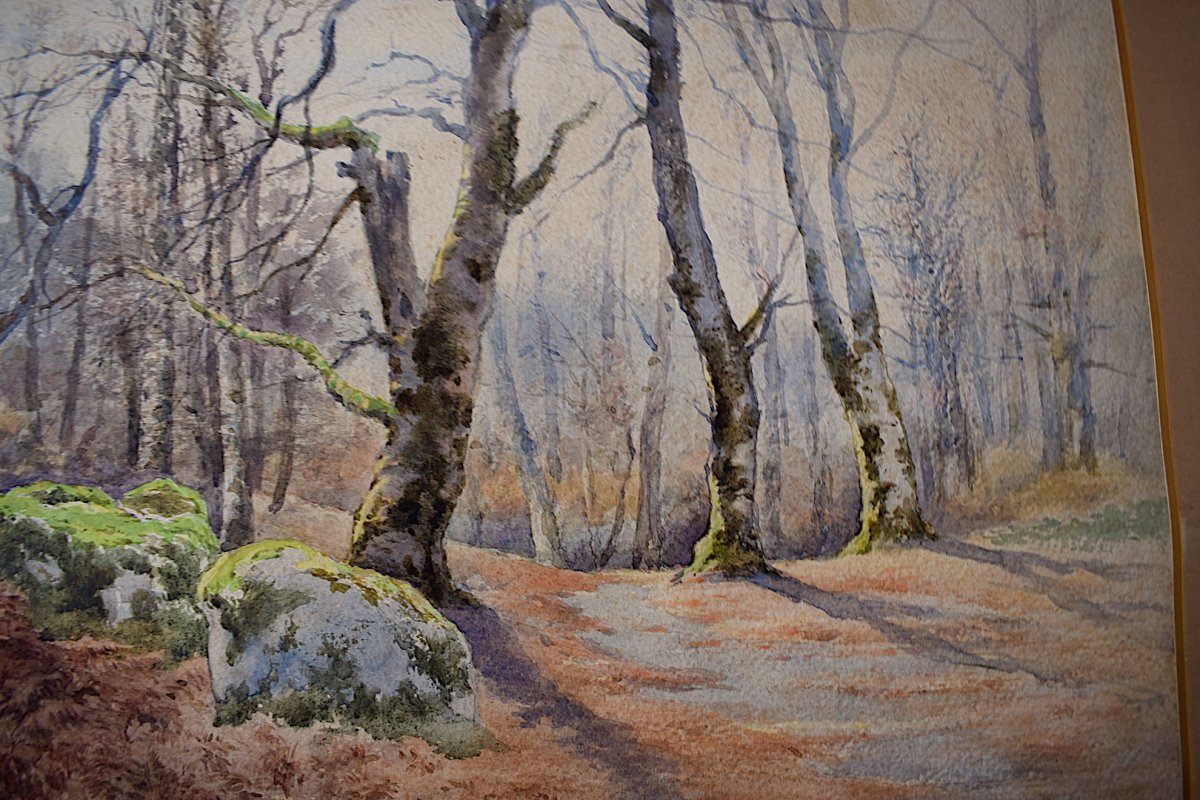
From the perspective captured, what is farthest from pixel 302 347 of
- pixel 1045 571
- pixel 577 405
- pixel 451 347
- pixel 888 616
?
pixel 1045 571

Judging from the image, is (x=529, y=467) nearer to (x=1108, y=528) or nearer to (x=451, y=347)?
(x=451, y=347)

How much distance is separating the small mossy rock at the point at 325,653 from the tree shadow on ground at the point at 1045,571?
4.34 ft

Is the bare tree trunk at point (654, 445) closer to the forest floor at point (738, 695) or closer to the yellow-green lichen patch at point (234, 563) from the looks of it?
the forest floor at point (738, 695)

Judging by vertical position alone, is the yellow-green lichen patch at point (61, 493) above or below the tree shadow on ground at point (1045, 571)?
above

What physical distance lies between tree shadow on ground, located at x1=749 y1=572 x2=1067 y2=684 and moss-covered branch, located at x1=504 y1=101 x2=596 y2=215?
1.16m

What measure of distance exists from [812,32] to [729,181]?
50 centimetres

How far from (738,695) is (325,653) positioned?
3.38 ft

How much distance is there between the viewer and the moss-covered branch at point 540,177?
225 centimetres

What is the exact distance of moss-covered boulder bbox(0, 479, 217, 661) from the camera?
2.02 meters

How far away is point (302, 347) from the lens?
2.16 m

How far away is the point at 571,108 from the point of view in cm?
229

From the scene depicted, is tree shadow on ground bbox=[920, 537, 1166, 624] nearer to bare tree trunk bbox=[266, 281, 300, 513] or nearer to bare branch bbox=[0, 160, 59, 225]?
bare tree trunk bbox=[266, 281, 300, 513]

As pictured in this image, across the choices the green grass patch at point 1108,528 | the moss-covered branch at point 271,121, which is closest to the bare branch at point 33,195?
the moss-covered branch at point 271,121

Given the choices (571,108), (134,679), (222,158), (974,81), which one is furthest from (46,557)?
(974,81)
